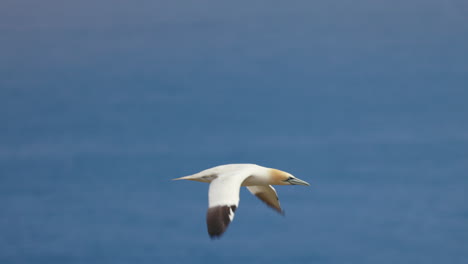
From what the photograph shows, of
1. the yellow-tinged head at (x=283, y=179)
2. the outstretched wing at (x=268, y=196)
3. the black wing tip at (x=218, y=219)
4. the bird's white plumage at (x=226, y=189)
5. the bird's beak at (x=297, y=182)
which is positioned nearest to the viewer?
the black wing tip at (x=218, y=219)

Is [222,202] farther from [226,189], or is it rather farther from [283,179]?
[283,179]

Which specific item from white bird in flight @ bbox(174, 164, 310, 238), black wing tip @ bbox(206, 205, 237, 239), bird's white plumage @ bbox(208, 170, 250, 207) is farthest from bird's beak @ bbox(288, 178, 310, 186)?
black wing tip @ bbox(206, 205, 237, 239)

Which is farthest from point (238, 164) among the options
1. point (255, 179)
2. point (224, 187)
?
point (224, 187)

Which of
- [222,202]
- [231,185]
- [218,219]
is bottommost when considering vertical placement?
[218,219]

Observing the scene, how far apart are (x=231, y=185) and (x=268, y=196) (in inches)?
218

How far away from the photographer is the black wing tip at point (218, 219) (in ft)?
87.6

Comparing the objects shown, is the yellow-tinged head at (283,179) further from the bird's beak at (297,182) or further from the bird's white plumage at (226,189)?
the bird's white plumage at (226,189)

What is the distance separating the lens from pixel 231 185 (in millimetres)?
28672

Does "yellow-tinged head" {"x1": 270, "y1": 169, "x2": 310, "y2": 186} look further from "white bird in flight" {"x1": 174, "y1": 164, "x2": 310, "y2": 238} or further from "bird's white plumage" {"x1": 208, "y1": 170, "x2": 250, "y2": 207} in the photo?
"bird's white plumage" {"x1": 208, "y1": 170, "x2": 250, "y2": 207}

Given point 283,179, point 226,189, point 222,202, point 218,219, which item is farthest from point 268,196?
point 218,219

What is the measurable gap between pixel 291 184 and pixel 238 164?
8.70 feet

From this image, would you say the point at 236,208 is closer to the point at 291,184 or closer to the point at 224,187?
the point at 224,187

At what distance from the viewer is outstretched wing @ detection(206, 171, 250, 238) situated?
26.8 m

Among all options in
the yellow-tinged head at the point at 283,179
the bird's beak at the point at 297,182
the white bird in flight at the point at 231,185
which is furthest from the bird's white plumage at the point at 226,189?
the bird's beak at the point at 297,182
